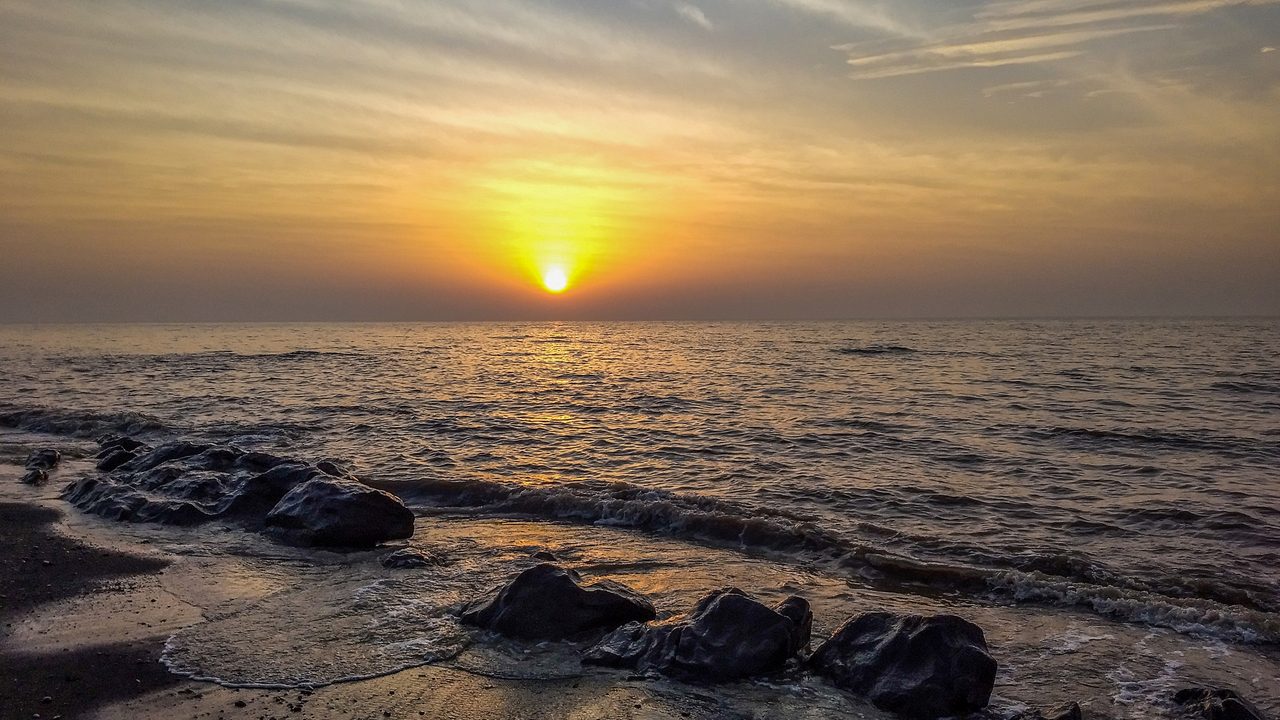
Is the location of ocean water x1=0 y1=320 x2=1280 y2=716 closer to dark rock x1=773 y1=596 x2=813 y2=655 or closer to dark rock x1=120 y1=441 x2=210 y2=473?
dark rock x1=773 y1=596 x2=813 y2=655

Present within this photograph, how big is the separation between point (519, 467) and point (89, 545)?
8.23m

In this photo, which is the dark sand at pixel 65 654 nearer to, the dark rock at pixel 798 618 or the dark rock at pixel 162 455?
the dark rock at pixel 162 455

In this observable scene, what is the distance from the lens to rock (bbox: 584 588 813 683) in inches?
262

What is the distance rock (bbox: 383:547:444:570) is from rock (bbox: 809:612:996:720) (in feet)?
17.3

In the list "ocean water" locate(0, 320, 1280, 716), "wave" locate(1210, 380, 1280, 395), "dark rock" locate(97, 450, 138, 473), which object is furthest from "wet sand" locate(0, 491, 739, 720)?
"wave" locate(1210, 380, 1280, 395)

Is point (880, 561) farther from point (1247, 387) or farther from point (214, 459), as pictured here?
point (1247, 387)

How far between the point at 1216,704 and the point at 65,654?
9.40 m

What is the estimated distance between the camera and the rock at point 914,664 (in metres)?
6.10

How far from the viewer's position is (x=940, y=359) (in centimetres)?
5453

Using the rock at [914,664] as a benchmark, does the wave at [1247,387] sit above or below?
above

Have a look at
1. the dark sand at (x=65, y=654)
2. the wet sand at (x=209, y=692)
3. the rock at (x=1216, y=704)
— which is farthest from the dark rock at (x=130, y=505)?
the rock at (x=1216, y=704)

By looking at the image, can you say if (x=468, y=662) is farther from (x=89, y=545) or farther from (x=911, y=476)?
(x=911, y=476)

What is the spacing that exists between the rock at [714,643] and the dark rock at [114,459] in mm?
14573

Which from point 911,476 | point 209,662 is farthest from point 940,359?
point 209,662
